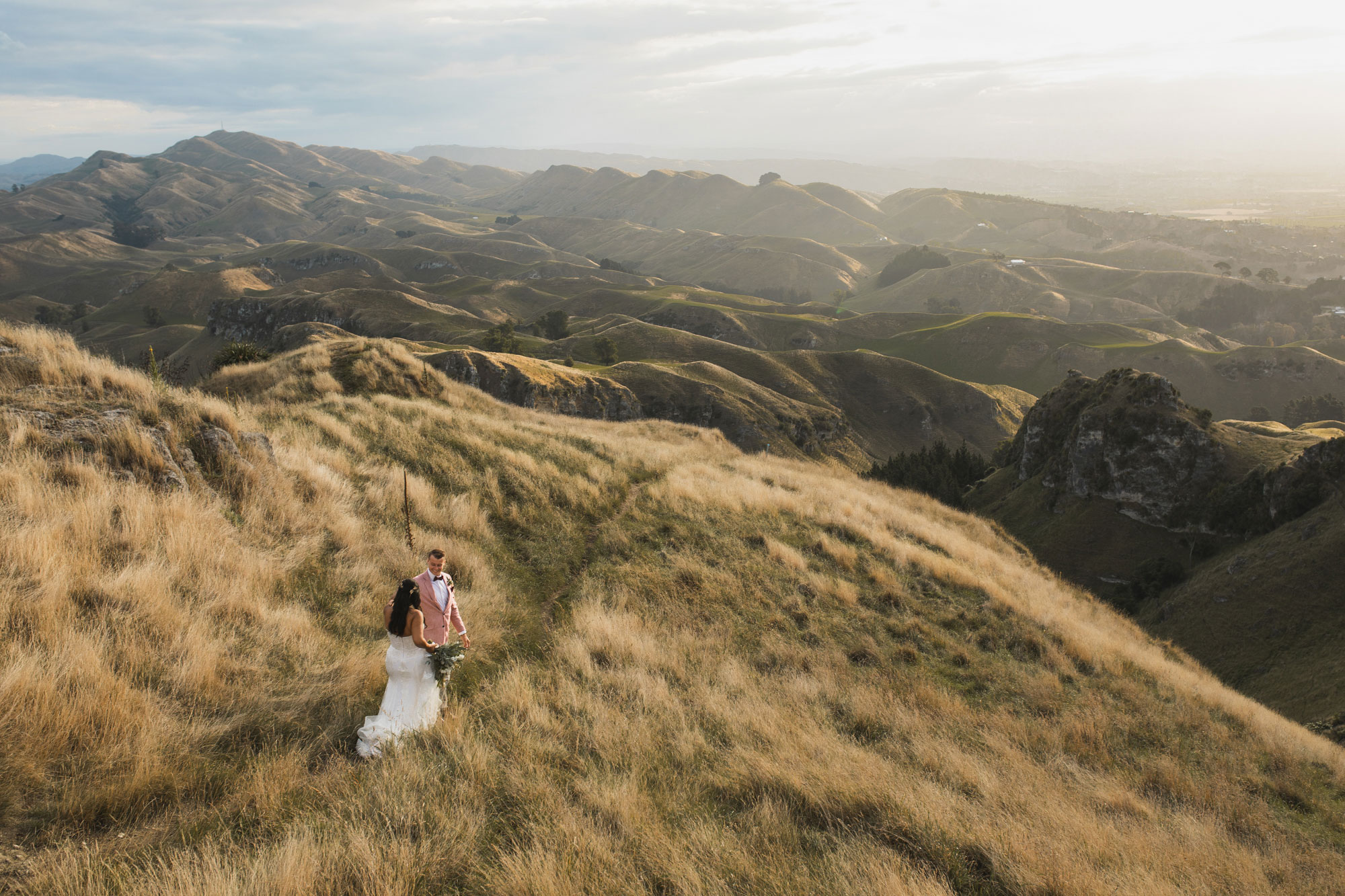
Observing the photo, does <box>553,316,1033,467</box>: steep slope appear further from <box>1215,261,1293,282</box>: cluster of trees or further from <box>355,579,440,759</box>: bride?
<box>1215,261,1293,282</box>: cluster of trees

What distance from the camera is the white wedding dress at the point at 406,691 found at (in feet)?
19.8

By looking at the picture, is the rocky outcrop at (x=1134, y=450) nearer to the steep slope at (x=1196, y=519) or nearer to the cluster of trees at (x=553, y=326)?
the steep slope at (x=1196, y=519)

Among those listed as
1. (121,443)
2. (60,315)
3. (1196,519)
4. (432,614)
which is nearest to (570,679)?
(432,614)

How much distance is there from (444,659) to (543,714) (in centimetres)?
124

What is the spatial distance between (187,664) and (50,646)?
3.25 ft

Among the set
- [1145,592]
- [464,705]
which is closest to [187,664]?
→ [464,705]

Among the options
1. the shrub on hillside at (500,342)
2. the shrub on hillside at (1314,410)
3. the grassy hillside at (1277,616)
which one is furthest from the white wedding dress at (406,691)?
the shrub on hillside at (1314,410)

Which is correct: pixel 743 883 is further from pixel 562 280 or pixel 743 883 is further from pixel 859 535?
pixel 562 280

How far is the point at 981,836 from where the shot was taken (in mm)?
5434

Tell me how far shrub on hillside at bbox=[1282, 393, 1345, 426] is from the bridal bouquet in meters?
126

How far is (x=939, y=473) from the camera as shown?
190ft

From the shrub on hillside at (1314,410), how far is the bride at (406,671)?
127 meters

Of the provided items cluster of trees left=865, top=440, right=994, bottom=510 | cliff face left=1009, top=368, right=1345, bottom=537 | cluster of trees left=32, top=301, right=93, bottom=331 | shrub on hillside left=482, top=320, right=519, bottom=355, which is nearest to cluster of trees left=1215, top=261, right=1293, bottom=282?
cluster of trees left=865, top=440, right=994, bottom=510

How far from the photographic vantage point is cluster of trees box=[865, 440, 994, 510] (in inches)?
2127
